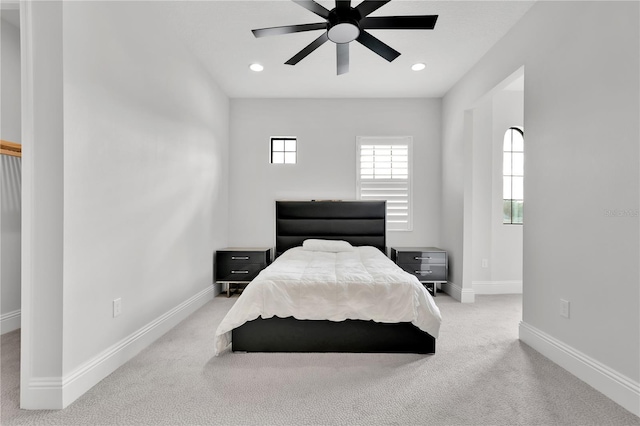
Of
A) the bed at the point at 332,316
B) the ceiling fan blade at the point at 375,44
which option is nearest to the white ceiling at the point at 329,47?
the ceiling fan blade at the point at 375,44

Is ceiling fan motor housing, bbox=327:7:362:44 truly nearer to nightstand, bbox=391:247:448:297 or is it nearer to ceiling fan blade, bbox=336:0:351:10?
ceiling fan blade, bbox=336:0:351:10

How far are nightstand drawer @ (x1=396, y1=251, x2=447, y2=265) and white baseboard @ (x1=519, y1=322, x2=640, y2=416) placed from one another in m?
1.66

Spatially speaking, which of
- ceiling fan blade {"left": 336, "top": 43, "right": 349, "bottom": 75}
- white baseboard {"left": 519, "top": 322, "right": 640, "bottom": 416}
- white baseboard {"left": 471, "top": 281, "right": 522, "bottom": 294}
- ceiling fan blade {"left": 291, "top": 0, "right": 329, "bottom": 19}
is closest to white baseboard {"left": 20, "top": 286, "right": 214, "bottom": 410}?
ceiling fan blade {"left": 291, "top": 0, "right": 329, "bottom": 19}

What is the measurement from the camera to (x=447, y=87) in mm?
4516

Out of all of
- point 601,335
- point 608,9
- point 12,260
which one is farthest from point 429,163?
point 12,260

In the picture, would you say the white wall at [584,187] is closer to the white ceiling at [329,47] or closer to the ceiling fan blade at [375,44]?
the white ceiling at [329,47]

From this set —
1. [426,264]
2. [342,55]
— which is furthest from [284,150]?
[426,264]

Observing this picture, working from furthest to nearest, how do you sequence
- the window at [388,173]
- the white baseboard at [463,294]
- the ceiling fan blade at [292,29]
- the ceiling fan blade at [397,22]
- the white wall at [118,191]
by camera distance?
the window at [388,173], the white baseboard at [463,294], the ceiling fan blade at [292,29], the ceiling fan blade at [397,22], the white wall at [118,191]

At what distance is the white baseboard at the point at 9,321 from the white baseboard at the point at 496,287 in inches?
205

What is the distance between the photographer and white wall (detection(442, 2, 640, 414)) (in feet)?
6.16

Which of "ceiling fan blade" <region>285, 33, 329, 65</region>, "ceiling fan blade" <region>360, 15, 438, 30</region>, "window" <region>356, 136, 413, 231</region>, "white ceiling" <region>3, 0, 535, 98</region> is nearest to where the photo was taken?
"ceiling fan blade" <region>360, 15, 438, 30</region>

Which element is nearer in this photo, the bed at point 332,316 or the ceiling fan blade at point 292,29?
the ceiling fan blade at point 292,29

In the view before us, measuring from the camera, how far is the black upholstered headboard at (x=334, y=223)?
15.4 feet

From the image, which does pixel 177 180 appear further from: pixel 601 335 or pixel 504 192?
pixel 504 192
